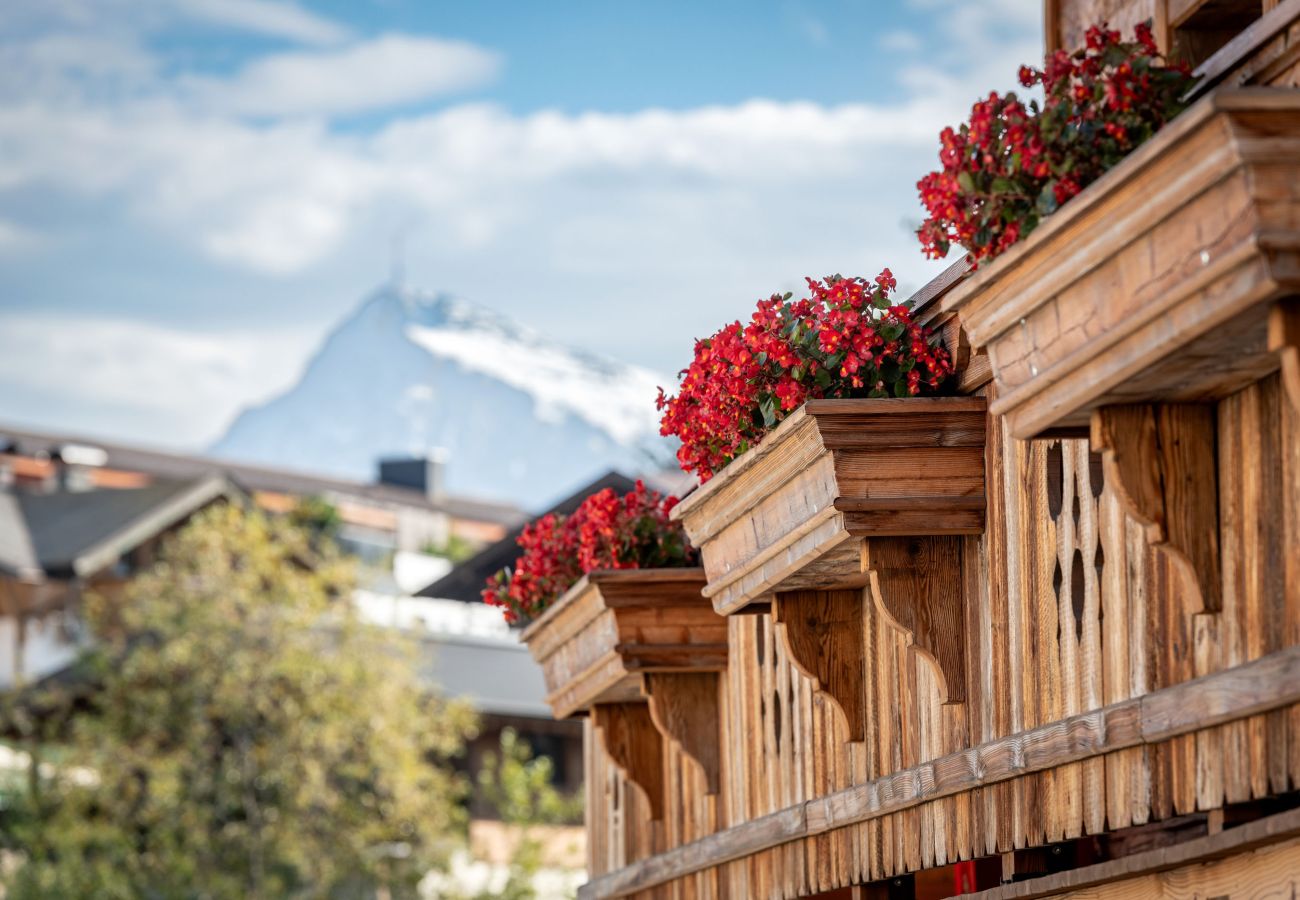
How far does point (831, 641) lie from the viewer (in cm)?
662

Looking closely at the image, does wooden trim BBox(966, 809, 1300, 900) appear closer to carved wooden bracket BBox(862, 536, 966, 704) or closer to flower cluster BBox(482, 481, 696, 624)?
carved wooden bracket BBox(862, 536, 966, 704)

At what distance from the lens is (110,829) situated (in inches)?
1009

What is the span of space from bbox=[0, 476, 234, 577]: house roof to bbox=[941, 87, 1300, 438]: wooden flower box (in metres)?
35.1

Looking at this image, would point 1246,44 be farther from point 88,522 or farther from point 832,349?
point 88,522

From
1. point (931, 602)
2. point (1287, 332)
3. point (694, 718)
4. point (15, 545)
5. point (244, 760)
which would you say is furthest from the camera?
point (15, 545)

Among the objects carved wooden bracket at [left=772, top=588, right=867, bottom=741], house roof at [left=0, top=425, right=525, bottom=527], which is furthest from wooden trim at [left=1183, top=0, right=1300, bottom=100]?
house roof at [left=0, top=425, right=525, bottom=527]

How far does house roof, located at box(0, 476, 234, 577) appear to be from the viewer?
38562 mm

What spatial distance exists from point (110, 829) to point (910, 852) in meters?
20.7

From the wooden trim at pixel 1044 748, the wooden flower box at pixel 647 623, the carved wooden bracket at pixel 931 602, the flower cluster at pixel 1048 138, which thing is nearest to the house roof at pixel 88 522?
the wooden flower box at pixel 647 623

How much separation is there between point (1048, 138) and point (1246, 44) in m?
0.40

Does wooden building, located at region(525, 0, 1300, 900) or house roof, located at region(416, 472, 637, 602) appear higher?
house roof, located at region(416, 472, 637, 602)

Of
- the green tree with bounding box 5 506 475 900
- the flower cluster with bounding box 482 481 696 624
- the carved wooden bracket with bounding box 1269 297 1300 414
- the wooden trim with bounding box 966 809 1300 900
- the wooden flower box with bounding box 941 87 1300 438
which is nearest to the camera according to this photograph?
the wooden flower box with bounding box 941 87 1300 438

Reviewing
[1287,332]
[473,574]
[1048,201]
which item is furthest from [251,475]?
[1287,332]

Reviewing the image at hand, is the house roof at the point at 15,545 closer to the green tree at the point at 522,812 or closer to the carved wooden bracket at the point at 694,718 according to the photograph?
the green tree at the point at 522,812
